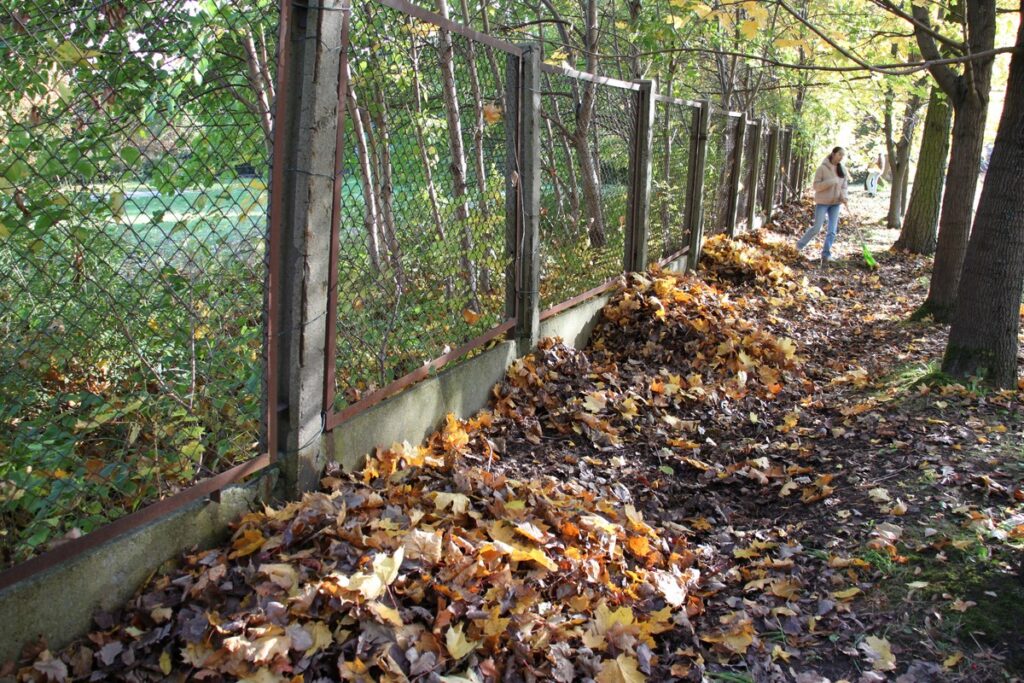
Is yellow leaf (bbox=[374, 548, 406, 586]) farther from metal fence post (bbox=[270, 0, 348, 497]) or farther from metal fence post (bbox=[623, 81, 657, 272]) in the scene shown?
metal fence post (bbox=[623, 81, 657, 272])

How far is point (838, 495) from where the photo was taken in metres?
4.04

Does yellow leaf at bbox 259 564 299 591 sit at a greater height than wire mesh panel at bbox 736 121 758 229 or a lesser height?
lesser

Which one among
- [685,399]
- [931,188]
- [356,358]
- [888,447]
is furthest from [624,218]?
[931,188]

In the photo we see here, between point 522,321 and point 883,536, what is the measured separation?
2.66 m

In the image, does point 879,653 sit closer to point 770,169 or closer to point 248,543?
point 248,543

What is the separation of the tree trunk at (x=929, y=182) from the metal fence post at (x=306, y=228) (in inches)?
443

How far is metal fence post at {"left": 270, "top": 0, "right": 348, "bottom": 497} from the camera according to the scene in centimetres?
294

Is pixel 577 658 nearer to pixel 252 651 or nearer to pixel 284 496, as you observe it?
pixel 252 651

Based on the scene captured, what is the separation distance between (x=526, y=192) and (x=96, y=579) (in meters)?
3.56

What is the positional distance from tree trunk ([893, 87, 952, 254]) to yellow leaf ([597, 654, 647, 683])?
454 inches

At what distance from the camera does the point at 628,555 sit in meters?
3.38

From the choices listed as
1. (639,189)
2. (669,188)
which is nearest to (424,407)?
(639,189)

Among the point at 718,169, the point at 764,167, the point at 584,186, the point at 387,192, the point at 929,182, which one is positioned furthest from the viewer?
the point at 764,167

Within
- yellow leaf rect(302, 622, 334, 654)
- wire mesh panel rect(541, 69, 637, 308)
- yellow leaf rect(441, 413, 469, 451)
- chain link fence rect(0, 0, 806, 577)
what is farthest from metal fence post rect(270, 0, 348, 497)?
wire mesh panel rect(541, 69, 637, 308)
